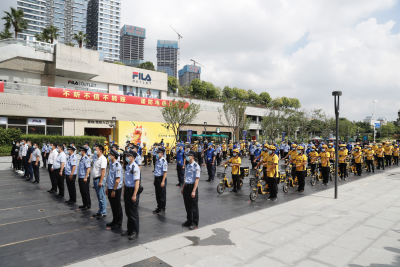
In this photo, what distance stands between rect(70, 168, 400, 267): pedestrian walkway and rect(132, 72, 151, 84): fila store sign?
3306 cm

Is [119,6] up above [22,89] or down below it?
above

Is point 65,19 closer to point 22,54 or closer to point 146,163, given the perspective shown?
point 22,54

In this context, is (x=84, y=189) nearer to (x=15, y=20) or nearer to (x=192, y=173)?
(x=192, y=173)

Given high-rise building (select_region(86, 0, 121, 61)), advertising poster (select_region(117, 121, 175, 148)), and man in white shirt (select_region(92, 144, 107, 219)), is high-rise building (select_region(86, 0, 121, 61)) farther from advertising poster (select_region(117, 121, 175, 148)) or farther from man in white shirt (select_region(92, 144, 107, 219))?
man in white shirt (select_region(92, 144, 107, 219))

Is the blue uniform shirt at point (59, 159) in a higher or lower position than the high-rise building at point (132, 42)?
lower

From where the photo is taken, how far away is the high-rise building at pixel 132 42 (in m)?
183

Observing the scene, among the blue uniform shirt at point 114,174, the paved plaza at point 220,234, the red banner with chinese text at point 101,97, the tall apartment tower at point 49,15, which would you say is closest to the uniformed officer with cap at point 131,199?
the paved plaza at point 220,234

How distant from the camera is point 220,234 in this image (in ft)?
19.7

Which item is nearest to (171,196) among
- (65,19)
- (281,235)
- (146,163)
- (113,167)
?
(113,167)

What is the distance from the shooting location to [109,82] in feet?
113

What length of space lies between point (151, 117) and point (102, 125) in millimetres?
7201

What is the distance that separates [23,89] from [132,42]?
7027 inches

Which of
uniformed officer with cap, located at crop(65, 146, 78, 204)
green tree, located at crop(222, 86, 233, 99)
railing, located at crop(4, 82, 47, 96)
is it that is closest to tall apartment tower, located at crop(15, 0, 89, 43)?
green tree, located at crop(222, 86, 233, 99)

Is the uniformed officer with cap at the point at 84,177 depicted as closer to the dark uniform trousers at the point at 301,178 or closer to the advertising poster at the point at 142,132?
the dark uniform trousers at the point at 301,178
